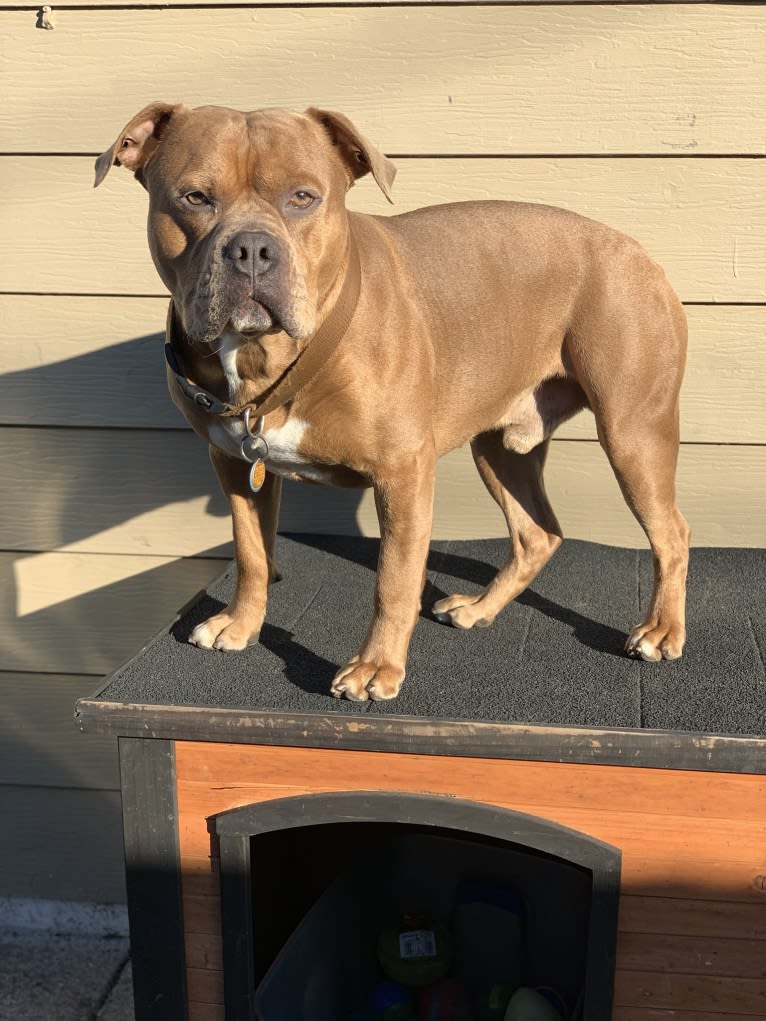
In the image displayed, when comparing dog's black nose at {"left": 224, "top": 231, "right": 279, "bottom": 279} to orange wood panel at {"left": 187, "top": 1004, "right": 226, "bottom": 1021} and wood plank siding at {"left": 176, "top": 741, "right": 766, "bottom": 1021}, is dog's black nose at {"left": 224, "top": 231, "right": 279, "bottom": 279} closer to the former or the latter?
wood plank siding at {"left": 176, "top": 741, "right": 766, "bottom": 1021}

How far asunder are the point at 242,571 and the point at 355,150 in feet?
3.06

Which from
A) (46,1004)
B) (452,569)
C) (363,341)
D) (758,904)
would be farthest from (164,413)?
(758,904)

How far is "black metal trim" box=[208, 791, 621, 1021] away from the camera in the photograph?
211 centimetres

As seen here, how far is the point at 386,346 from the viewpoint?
2.25 meters

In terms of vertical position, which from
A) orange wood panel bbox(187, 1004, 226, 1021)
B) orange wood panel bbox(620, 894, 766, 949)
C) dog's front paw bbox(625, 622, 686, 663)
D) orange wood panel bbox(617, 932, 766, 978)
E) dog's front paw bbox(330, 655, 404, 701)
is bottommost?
orange wood panel bbox(187, 1004, 226, 1021)

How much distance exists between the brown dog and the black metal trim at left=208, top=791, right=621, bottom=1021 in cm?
22

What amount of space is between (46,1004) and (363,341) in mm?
2163

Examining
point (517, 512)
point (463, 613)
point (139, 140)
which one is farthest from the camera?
point (517, 512)

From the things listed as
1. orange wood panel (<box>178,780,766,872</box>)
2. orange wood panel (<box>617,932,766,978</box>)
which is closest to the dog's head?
orange wood panel (<box>178,780,766,872</box>)

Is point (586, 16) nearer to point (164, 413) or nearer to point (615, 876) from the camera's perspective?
point (164, 413)

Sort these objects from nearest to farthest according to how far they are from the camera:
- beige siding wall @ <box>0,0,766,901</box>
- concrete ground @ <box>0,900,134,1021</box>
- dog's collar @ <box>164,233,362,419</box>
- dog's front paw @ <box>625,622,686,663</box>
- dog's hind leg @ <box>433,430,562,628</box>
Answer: dog's collar @ <box>164,233,362,419</box> < dog's front paw @ <box>625,622,686,663</box> < dog's hind leg @ <box>433,430,562,628</box> < beige siding wall @ <box>0,0,766,901</box> < concrete ground @ <box>0,900,134,1021</box>

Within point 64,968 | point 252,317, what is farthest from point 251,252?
point 64,968

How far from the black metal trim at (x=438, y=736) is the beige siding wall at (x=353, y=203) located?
112cm

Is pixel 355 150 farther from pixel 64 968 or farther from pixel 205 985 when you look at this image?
pixel 64 968
